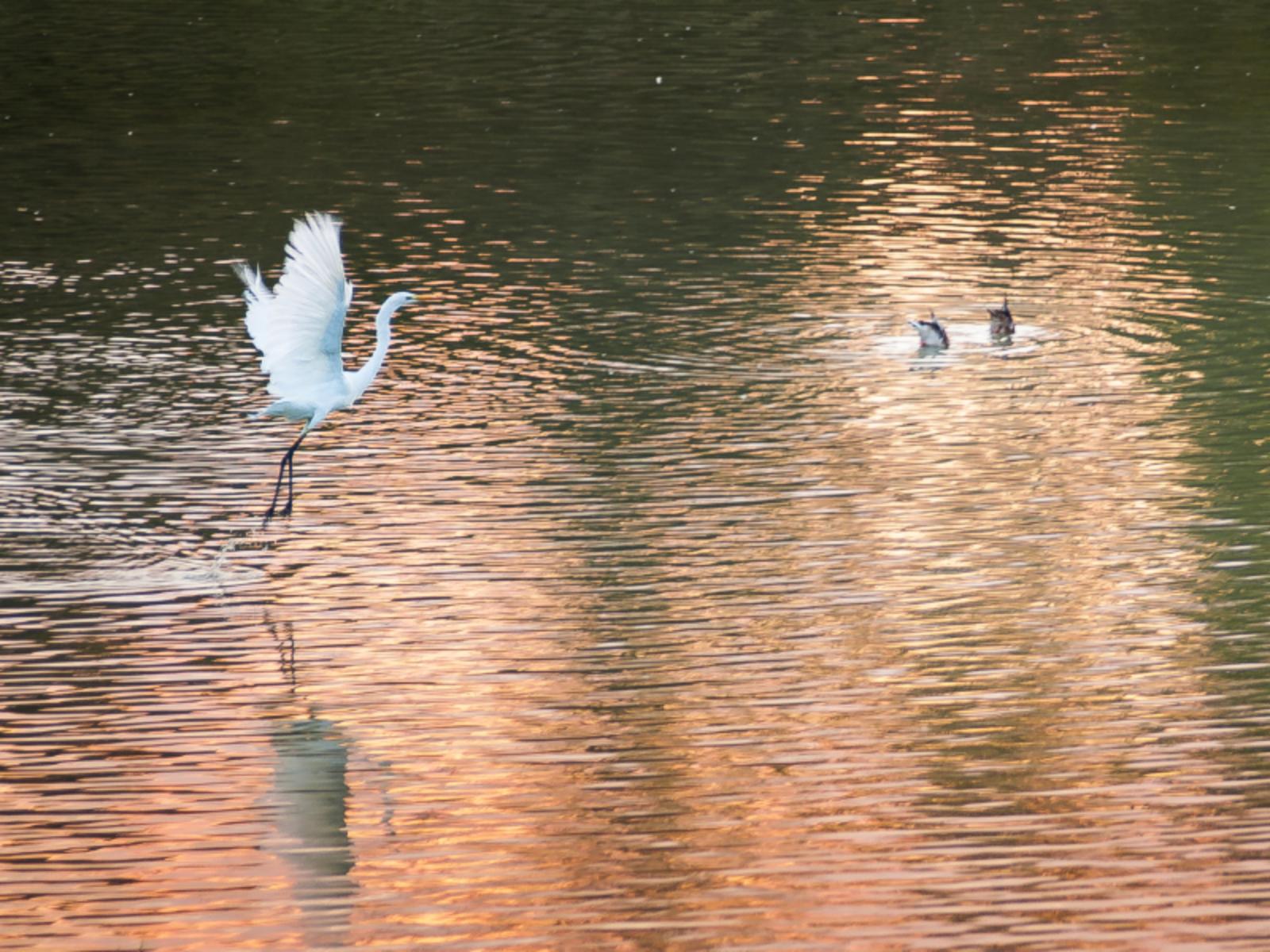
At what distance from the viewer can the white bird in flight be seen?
1288cm

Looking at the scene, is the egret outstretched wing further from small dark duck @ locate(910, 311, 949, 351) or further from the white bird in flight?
small dark duck @ locate(910, 311, 949, 351)

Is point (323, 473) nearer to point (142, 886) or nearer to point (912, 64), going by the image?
point (142, 886)

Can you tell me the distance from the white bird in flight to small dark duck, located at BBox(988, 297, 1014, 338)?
7.07m

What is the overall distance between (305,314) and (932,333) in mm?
7104

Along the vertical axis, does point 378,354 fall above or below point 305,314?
below

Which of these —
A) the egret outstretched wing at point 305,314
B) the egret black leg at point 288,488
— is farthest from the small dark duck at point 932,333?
Answer: the egret outstretched wing at point 305,314

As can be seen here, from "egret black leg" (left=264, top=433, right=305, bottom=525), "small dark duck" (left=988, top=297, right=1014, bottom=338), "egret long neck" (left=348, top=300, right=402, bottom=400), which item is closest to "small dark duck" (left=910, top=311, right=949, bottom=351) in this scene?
"small dark duck" (left=988, top=297, right=1014, bottom=338)

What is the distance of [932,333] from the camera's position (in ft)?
62.0

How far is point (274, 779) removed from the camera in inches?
418

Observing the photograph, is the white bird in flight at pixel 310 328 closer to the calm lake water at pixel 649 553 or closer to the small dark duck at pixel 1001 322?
the calm lake water at pixel 649 553

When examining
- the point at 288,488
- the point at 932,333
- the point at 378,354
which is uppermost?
the point at 378,354

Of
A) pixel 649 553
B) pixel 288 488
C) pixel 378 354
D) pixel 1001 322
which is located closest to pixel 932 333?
pixel 1001 322

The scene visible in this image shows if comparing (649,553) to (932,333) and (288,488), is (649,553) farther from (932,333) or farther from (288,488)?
(932,333)

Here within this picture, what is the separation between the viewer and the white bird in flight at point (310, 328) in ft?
42.2
